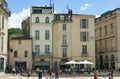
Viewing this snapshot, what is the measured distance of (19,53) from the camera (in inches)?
2704

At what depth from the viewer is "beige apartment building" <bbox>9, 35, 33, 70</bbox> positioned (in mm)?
68375

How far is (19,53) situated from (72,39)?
36.6 ft

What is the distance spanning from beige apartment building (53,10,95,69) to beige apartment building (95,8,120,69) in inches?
183

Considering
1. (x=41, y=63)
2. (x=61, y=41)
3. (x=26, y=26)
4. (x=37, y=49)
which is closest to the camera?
(x=41, y=63)

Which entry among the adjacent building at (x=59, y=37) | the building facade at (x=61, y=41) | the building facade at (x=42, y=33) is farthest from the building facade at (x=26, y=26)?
the building facade at (x=61, y=41)

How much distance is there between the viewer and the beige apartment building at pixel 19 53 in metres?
68.4

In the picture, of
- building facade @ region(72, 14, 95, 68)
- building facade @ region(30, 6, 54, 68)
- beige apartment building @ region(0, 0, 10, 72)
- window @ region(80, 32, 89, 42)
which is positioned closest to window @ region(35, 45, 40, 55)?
building facade @ region(30, 6, 54, 68)

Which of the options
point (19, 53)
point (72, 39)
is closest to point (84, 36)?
point (72, 39)

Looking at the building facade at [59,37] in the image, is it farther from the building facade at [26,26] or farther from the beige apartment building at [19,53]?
the building facade at [26,26]

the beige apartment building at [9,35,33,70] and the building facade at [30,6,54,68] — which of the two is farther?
the building facade at [30,6,54,68]

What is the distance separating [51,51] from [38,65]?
3.92 metres

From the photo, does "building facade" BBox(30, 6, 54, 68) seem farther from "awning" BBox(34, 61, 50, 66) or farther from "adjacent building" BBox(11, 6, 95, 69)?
"awning" BBox(34, 61, 50, 66)

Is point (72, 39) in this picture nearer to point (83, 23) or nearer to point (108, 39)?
point (83, 23)

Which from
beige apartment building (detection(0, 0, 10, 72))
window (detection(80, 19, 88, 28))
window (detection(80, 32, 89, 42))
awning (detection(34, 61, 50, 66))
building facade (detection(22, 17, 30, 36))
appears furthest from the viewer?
building facade (detection(22, 17, 30, 36))
